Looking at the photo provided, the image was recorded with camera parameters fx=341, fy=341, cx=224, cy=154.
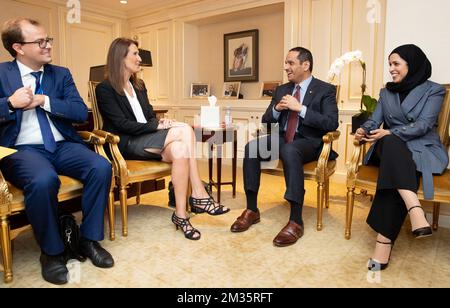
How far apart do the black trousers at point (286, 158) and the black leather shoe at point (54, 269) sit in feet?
3.98

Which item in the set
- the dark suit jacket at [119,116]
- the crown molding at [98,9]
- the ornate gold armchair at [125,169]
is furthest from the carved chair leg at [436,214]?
the crown molding at [98,9]

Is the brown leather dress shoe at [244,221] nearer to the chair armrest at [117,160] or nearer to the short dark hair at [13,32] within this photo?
the chair armrest at [117,160]

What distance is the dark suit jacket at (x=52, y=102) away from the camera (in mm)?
1848

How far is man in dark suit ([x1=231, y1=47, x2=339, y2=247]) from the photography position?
2.19 metres

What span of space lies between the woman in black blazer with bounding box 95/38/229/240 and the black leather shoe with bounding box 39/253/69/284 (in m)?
0.76

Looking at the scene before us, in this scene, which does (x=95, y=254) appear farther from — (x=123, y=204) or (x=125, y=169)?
(x=125, y=169)

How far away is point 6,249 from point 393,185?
1.95 m

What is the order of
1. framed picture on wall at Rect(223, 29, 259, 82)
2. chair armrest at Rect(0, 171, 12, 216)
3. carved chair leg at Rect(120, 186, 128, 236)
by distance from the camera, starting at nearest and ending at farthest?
1. chair armrest at Rect(0, 171, 12, 216)
2. carved chair leg at Rect(120, 186, 128, 236)
3. framed picture on wall at Rect(223, 29, 259, 82)

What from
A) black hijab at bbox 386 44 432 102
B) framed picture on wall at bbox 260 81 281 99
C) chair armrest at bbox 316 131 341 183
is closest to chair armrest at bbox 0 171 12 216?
chair armrest at bbox 316 131 341 183

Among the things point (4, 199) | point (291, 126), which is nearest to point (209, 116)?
point (291, 126)

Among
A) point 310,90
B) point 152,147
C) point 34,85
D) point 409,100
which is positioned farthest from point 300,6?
point 34,85

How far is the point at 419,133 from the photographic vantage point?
6.42 feet

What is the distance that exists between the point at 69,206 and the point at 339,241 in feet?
6.34

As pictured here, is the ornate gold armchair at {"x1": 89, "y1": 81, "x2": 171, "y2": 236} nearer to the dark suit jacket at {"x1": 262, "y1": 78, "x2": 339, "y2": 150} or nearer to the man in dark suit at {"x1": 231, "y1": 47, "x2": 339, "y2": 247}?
the man in dark suit at {"x1": 231, "y1": 47, "x2": 339, "y2": 247}
